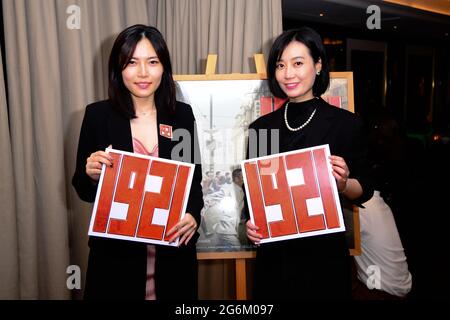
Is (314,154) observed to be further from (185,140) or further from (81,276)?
(81,276)

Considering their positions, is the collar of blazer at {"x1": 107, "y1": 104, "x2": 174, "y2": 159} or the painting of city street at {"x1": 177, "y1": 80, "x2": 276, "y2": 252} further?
the painting of city street at {"x1": 177, "y1": 80, "x2": 276, "y2": 252}

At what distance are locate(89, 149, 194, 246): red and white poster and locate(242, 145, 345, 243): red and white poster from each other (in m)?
0.26

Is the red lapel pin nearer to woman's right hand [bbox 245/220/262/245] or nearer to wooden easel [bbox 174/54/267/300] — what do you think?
woman's right hand [bbox 245/220/262/245]

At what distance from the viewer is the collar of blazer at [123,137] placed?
159cm

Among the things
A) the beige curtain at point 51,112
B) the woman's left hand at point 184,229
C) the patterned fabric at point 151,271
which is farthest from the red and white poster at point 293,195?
the beige curtain at point 51,112

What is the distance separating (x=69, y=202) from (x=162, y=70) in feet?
3.86

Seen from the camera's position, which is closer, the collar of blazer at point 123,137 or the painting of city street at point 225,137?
the collar of blazer at point 123,137

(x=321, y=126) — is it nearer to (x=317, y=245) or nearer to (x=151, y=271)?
(x=317, y=245)

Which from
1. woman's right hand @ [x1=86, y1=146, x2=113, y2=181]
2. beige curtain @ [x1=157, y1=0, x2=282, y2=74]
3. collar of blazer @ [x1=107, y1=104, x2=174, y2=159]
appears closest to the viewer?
woman's right hand @ [x1=86, y1=146, x2=113, y2=181]

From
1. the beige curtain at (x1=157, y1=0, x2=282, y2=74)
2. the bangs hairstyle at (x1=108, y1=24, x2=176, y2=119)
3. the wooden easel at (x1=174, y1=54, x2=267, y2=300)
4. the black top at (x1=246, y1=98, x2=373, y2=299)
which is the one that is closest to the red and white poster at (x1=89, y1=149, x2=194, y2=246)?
the bangs hairstyle at (x1=108, y1=24, x2=176, y2=119)

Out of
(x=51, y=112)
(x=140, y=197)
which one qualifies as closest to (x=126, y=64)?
(x=140, y=197)

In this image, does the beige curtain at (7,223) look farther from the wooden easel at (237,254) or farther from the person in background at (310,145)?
the person in background at (310,145)

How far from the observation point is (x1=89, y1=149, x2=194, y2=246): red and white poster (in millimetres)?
1518

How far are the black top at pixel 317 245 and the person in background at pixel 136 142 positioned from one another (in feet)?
1.14
